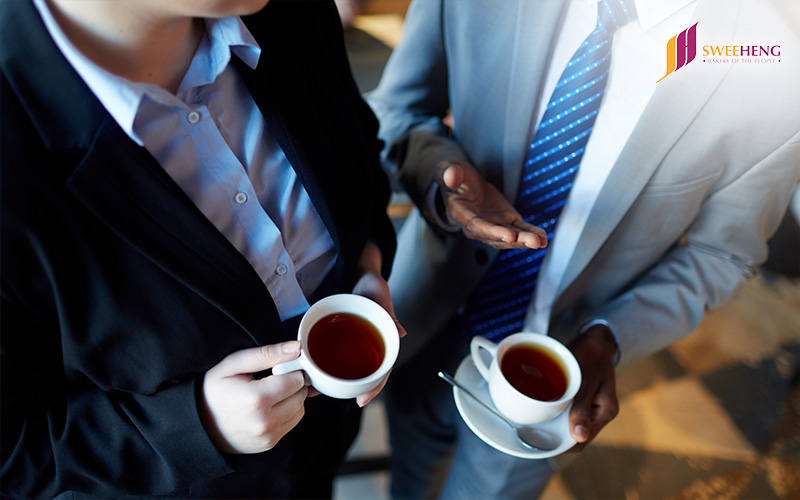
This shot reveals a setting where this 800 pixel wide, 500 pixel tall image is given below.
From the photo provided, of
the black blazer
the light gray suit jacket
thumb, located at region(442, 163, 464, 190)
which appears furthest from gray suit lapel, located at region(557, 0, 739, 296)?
Result: the black blazer

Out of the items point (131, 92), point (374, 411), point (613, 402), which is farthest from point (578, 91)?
point (374, 411)

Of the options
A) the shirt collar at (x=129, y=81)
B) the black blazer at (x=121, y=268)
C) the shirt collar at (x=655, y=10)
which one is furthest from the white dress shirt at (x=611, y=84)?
the shirt collar at (x=129, y=81)

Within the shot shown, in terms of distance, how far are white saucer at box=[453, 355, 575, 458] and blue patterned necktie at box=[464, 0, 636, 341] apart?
0.25 m

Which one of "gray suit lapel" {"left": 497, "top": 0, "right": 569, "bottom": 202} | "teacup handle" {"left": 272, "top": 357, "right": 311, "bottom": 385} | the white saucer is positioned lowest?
the white saucer

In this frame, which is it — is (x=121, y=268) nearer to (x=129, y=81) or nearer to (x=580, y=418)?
Result: (x=129, y=81)

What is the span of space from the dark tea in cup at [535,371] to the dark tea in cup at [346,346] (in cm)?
21

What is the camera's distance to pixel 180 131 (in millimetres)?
539

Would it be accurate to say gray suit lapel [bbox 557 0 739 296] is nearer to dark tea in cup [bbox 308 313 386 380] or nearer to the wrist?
the wrist

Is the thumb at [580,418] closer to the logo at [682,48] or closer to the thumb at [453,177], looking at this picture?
the thumb at [453,177]

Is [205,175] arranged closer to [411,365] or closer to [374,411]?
[411,365]

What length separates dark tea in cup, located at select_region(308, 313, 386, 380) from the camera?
1.93 ft

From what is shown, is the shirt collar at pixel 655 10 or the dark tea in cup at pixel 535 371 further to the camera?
the dark tea in cup at pixel 535 371

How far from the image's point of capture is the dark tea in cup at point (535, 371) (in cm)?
71

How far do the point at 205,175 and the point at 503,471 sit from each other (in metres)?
0.75
